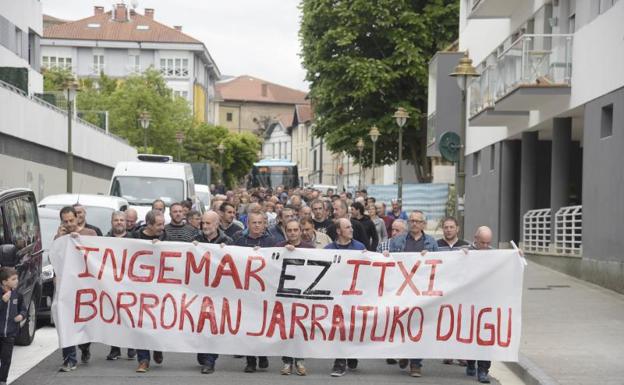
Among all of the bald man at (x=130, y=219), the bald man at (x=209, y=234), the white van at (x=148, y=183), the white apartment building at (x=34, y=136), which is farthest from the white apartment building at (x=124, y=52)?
the bald man at (x=209, y=234)

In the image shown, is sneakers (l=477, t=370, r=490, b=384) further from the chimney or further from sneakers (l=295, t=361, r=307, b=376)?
the chimney

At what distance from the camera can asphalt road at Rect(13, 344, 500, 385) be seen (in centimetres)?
1131

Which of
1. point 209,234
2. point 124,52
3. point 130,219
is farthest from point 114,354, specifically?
point 124,52

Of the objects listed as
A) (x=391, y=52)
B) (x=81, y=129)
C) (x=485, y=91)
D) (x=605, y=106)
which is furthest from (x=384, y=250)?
(x=391, y=52)

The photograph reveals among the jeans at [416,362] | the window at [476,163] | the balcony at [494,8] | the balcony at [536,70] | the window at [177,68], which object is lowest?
the jeans at [416,362]

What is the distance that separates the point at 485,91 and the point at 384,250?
19.1m

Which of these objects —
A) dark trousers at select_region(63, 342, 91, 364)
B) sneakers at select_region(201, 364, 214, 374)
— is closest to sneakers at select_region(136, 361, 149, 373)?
sneakers at select_region(201, 364, 214, 374)

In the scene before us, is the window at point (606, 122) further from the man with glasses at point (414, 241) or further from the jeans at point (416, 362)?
the jeans at point (416, 362)

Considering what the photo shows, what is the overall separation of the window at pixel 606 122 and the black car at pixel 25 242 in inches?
499

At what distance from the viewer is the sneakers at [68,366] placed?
11.8m

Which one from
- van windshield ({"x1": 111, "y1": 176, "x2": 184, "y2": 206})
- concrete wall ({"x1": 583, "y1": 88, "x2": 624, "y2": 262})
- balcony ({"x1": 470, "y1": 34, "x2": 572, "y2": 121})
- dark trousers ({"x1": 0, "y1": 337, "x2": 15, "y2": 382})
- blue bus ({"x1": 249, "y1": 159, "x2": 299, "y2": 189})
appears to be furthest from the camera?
blue bus ({"x1": 249, "y1": 159, "x2": 299, "y2": 189})

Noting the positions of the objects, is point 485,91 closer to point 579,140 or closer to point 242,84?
point 579,140

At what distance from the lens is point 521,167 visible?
34.1 m

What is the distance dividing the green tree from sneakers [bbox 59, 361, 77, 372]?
41321mm
